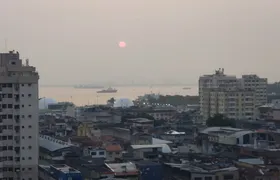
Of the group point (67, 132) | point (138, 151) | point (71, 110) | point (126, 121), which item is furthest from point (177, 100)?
point (138, 151)

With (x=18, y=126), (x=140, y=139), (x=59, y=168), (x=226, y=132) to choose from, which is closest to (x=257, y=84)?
(x=226, y=132)

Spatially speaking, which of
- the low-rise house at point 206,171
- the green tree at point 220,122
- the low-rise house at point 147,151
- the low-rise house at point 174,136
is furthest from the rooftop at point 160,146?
the green tree at point 220,122

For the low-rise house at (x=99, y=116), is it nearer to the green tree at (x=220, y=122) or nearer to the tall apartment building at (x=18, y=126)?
the green tree at (x=220, y=122)

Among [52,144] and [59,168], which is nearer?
[59,168]

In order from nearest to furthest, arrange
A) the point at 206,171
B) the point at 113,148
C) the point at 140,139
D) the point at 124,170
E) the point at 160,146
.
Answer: the point at 124,170, the point at 206,171, the point at 113,148, the point at 160,146, the point at 140,139

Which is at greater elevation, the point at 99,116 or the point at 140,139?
the point at 99,116

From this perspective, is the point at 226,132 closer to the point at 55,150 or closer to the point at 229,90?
the point at 55,150

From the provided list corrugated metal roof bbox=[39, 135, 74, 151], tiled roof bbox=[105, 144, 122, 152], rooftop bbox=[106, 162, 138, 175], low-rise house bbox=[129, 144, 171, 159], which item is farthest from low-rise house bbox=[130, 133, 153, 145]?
rooftop bbox=[106, 162, 138, 175]
